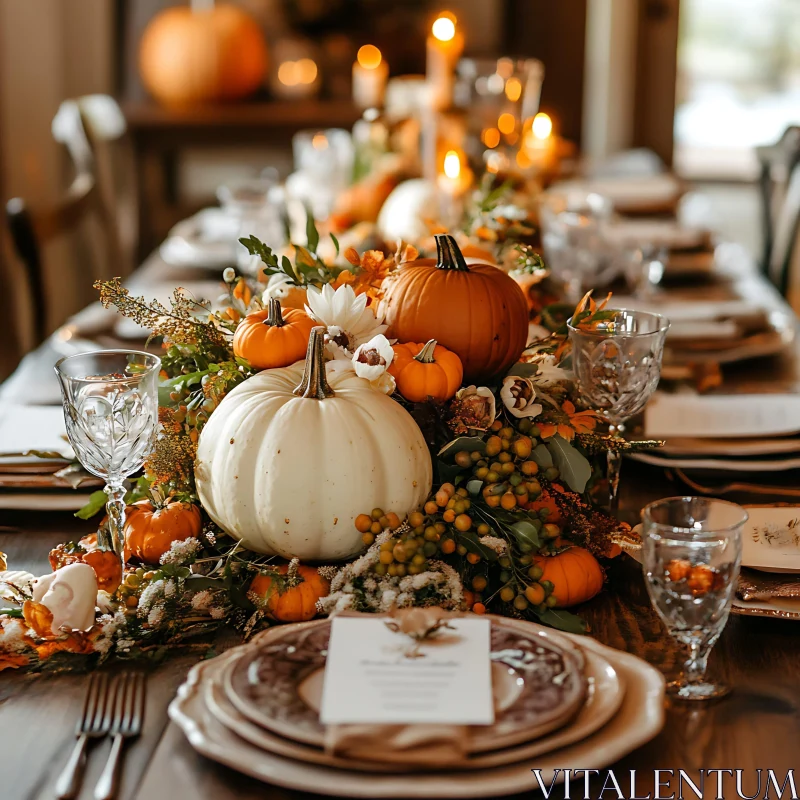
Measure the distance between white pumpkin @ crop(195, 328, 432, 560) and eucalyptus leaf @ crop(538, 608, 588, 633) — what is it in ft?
0.50

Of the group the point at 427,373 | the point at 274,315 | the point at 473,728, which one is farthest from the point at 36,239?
the point at 473,728

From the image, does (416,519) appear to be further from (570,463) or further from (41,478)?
(41,478)

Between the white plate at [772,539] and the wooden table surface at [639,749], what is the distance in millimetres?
56

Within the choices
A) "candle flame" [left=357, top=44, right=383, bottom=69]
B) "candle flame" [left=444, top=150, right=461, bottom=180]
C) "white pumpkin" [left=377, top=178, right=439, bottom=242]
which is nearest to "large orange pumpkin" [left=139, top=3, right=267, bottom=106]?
"candle flame" [left=357, top=44, right=383, bottom=69]

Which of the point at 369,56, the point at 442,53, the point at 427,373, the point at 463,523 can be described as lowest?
the point at 463,523

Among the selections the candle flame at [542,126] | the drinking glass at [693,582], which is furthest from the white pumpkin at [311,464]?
the candle flame at [542,126]

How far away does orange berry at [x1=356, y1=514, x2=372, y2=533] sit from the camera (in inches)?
36.4

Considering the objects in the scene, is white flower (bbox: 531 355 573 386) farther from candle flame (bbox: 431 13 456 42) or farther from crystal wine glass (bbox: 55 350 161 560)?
candle flame (bbox: 431 13 456 42)

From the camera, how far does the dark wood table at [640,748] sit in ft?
2.36

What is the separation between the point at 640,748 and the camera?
0.76 meters

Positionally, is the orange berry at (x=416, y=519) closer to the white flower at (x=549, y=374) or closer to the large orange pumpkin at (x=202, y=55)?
the white flower at (x=549, y=374)

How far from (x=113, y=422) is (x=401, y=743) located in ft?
1.35

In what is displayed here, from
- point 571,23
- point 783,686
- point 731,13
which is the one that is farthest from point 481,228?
point 731,13

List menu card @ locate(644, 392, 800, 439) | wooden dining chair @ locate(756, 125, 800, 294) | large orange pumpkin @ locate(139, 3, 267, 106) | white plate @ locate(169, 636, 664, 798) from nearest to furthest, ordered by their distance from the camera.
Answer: white plate @ locate(169, 636, 664, 798), menu card @ locate(644, 392, 800, 439), wooden dining chair @ locate(756, 125, 800, 294), large orange pumpkin @ locate(139, 3, 267, 106)
